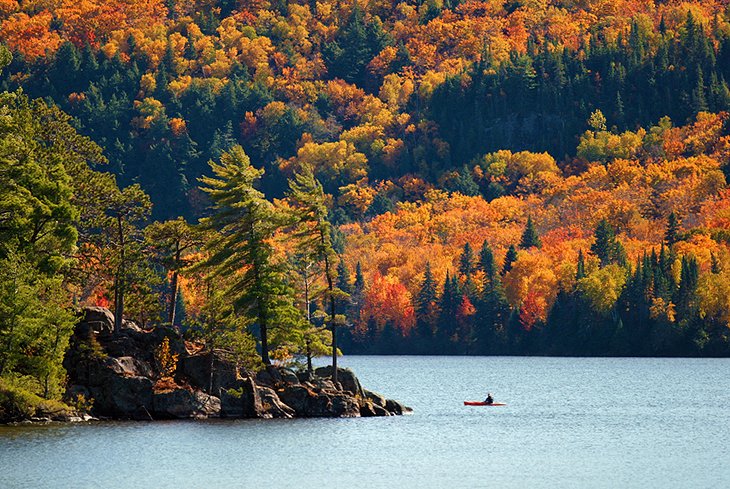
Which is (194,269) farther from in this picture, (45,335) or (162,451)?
(162,451)

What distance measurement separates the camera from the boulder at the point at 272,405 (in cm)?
9788

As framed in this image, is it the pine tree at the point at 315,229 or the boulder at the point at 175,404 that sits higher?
the pine tree at the point at 315,229

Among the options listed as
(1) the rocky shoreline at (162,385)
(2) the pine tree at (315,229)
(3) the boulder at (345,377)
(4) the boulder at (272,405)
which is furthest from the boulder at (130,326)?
(3) the boulder at (345,377)

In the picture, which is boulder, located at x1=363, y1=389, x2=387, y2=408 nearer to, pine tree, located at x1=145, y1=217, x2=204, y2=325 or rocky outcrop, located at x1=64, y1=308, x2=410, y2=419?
rocky outcrop, located at x1=64, y1=308, x2=410, y2=419

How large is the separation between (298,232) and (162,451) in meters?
25.0

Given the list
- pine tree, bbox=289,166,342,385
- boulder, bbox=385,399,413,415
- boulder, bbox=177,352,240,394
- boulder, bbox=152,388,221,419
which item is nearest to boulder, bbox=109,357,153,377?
boulder, bbox=152,388,221,419

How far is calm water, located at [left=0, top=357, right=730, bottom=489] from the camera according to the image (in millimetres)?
74625

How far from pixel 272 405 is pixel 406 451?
1423 centimetres

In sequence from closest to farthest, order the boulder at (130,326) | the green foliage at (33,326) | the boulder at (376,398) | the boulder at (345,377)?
the green foliage at (33,326)
the boulder at (130,326)
the boulder at (345,377)
the boulder at (376,398)

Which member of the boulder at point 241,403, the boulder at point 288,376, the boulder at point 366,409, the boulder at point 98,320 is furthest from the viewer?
the boulder at point 366,409

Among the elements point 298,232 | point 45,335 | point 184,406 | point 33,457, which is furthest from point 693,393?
point 33,457

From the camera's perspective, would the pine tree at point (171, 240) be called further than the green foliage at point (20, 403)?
Yes

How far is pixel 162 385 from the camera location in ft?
316

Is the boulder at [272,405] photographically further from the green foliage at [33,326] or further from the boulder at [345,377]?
the green foliage at [33,326]
